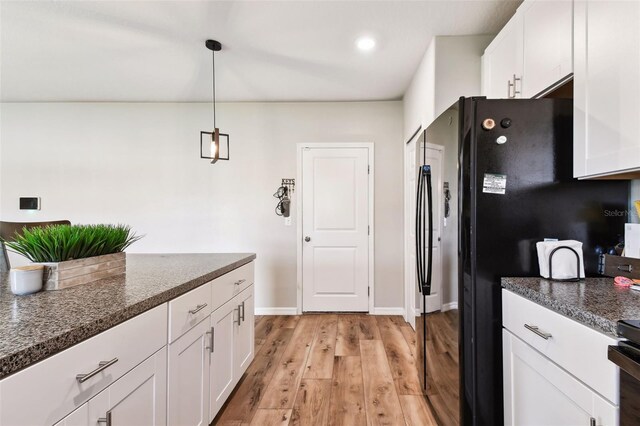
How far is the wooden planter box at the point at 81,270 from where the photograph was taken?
1.08 m

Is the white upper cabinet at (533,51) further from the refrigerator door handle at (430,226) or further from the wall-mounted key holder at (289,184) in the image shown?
the wall-mounted key holder at (289,184)

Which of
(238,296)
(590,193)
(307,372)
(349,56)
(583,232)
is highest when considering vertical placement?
(349,56)

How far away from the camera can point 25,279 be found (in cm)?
102

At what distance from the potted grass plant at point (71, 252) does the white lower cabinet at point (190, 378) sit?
0.47m

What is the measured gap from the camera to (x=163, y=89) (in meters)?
3.21

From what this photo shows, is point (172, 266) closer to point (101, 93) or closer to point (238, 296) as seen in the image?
point (238, 296)

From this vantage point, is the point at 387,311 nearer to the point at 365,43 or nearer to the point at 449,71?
the point at 449,71

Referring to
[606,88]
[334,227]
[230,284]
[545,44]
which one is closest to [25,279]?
[230,284]

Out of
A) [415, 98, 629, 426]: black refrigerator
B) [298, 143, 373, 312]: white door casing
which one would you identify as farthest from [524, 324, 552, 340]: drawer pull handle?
[298, 143, 373, 312]: white door casing

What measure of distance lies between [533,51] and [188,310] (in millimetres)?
2205

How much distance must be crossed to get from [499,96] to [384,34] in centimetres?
97

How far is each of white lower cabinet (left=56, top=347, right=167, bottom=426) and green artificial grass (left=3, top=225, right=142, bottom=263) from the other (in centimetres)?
55

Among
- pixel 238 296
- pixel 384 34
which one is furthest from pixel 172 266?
pixel 384 34

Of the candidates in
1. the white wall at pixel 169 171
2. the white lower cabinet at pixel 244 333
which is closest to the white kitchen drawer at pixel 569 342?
the white lower cabinet at pixel 244 333
